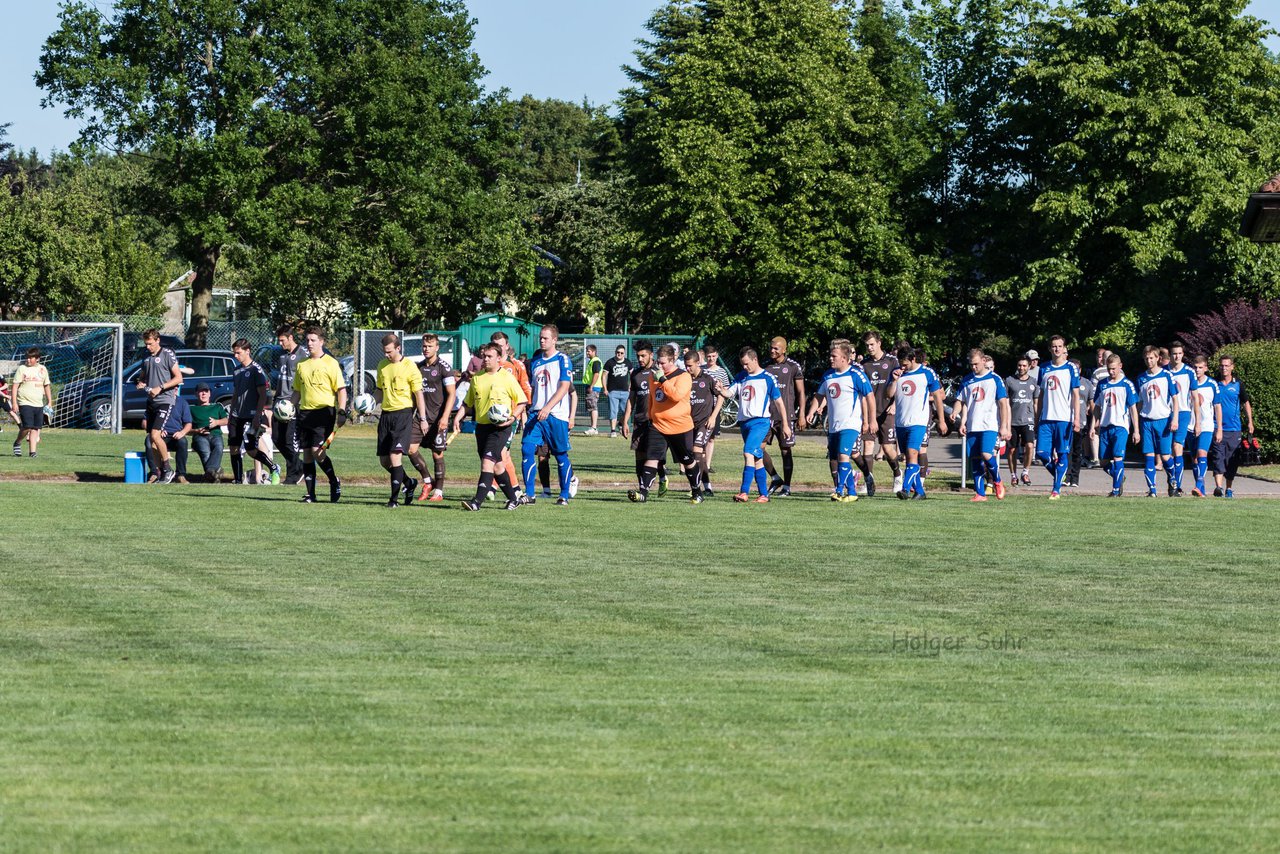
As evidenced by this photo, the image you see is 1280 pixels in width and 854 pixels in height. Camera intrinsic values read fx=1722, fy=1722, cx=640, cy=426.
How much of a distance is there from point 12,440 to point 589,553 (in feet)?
63.1

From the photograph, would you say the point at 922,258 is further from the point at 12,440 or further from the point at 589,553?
the point at 589,553

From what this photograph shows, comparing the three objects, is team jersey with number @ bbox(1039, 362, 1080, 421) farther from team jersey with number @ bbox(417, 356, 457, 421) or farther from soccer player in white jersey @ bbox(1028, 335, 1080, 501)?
team jersey with number @ bbox(417, 356, 457, 421)

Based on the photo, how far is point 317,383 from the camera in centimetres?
1833

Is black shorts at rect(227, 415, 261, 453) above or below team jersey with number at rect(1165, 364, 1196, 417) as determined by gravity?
below

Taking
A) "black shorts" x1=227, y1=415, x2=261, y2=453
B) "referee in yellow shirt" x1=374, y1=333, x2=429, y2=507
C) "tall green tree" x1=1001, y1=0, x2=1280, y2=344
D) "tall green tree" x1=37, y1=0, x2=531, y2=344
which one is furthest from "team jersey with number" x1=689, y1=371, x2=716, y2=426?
"tall green tree" x1=37, y1=0, x2=531, y2=344

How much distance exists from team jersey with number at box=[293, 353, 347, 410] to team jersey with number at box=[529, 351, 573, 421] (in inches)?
80.5

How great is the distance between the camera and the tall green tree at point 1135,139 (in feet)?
133

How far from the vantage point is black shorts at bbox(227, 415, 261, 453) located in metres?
21.3

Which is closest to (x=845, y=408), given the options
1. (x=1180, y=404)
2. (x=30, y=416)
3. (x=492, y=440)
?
(x=492, y=440)

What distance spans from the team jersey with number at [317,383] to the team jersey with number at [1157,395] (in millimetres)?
10355

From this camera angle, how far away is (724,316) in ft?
144

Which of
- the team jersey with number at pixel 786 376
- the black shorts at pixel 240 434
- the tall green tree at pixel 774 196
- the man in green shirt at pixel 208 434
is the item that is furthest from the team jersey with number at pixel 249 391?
the tall green tree at pixel 774 196

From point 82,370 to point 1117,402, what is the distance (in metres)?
23.0

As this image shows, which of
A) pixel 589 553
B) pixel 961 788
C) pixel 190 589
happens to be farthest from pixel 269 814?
pixel 589 553
